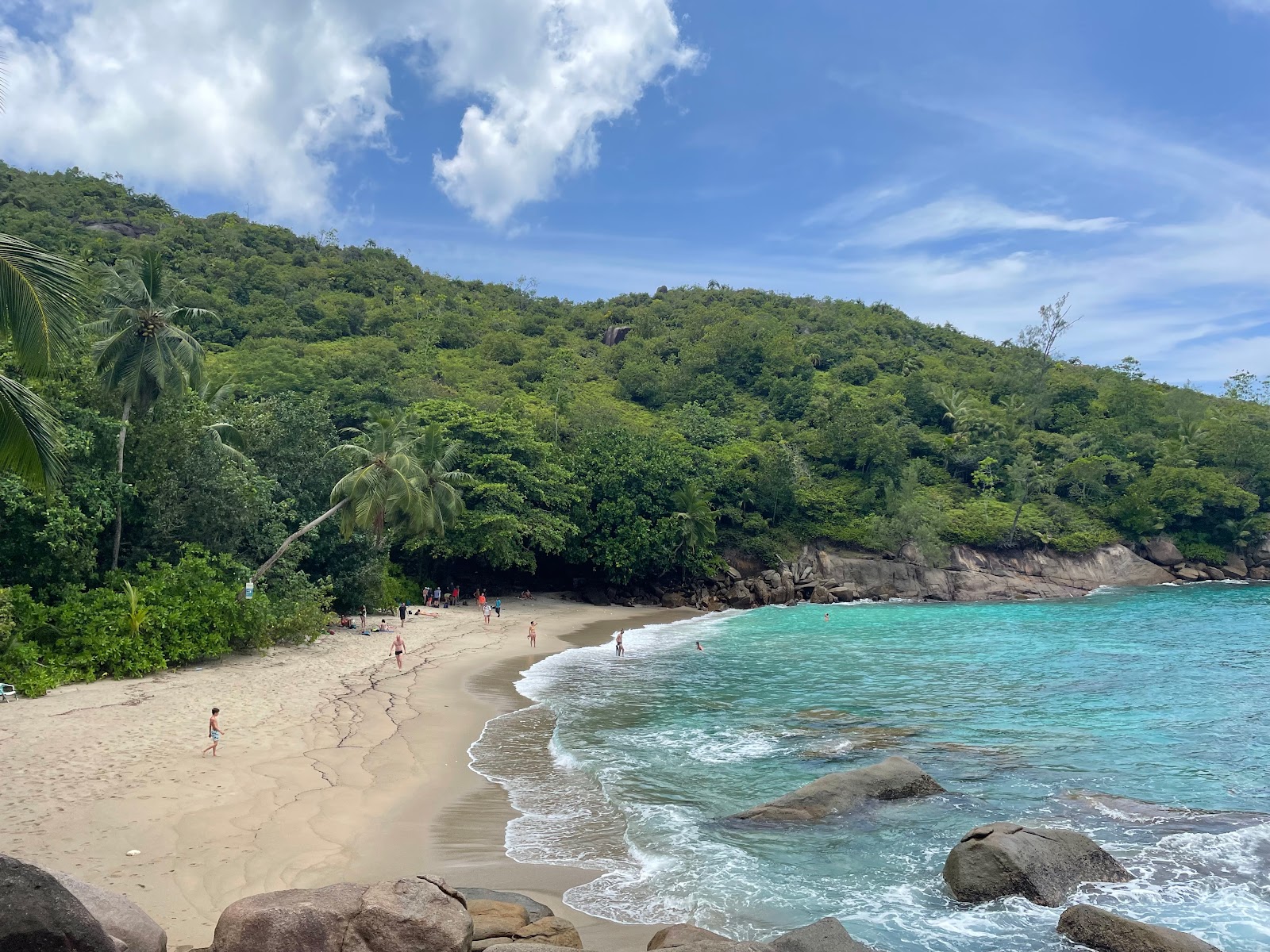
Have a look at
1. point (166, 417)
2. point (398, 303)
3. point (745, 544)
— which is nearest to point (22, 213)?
point (398, 303)

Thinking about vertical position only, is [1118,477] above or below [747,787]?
above

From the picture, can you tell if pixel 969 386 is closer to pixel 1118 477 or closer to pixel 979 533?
pixel 1118 477

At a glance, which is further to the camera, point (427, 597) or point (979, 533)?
point (979, 533)

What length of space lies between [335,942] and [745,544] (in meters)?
46.9

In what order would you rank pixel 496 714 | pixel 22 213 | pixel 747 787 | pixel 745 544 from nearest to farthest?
pixel 747 787
pixel 496 714
pixel 745 544
pixel 22 213

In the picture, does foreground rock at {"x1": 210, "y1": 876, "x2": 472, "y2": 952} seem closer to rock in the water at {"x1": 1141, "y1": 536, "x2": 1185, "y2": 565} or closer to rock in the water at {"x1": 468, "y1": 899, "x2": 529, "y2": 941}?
rock in the water at {"x1": 468, "y1": 899, "x2": 529, "y2": 941}

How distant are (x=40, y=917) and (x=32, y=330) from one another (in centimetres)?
735

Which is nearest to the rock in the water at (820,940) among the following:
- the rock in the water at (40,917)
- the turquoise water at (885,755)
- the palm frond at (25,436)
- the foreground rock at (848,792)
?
the turquoise water at (885,755)

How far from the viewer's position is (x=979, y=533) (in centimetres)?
5562

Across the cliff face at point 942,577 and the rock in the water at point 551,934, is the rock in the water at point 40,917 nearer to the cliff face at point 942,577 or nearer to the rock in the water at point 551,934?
the rock in the water at point 551,934

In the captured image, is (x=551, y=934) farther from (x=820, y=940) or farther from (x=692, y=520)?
A: (x=692, y=520)

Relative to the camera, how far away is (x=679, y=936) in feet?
26.5

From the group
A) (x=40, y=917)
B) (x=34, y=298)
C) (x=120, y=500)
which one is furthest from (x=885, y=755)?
(x=120, y=500)

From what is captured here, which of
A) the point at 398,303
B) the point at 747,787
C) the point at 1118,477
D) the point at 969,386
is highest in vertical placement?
the point at 398,303
